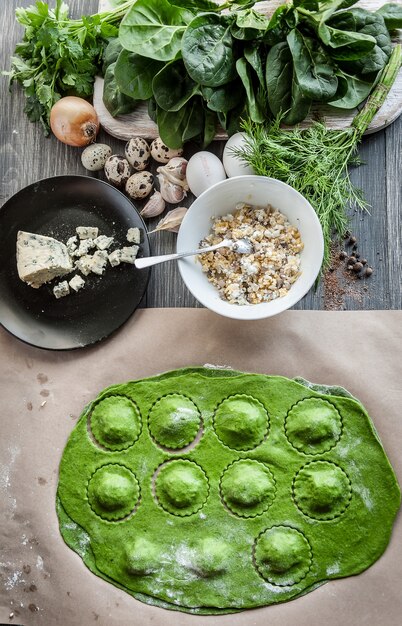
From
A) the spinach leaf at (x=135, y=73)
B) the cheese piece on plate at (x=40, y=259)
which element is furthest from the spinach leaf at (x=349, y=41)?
the cheese piece on plate at (x=40, y=259)

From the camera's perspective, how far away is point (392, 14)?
181cm

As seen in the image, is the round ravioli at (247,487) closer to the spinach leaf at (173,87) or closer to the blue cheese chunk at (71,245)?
the blue cheese chunk at (71,245)

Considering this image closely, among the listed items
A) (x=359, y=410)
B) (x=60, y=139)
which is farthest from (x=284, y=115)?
(x=359, y=410)

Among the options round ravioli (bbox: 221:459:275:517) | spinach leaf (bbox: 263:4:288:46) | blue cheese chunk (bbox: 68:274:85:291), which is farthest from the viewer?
blue cheese chunk (bbox: 68:274:85:291)

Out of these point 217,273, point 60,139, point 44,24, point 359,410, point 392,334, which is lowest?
point 359,410

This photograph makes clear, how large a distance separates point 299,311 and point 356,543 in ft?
2.09

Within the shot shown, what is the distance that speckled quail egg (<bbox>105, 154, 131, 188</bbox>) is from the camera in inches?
76.0

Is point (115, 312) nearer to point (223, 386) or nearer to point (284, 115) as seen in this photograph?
point (223, 386)

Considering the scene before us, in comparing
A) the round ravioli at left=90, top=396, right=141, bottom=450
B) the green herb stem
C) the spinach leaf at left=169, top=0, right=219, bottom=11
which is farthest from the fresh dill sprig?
the round ravioli at left=90, top=396, right=141, bottom=450

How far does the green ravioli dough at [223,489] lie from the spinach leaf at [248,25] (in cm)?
90

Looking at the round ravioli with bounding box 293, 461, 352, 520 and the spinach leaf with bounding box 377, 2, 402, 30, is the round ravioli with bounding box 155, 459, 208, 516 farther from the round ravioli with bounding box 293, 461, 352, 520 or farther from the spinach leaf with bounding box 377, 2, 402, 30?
the spinach leaf with bounding box 377, 2, 402, 30

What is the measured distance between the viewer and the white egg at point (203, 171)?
1.84 m

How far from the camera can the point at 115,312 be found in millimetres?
1884

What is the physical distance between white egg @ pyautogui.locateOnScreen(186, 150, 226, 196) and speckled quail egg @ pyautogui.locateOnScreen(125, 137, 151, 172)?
0.15 m
